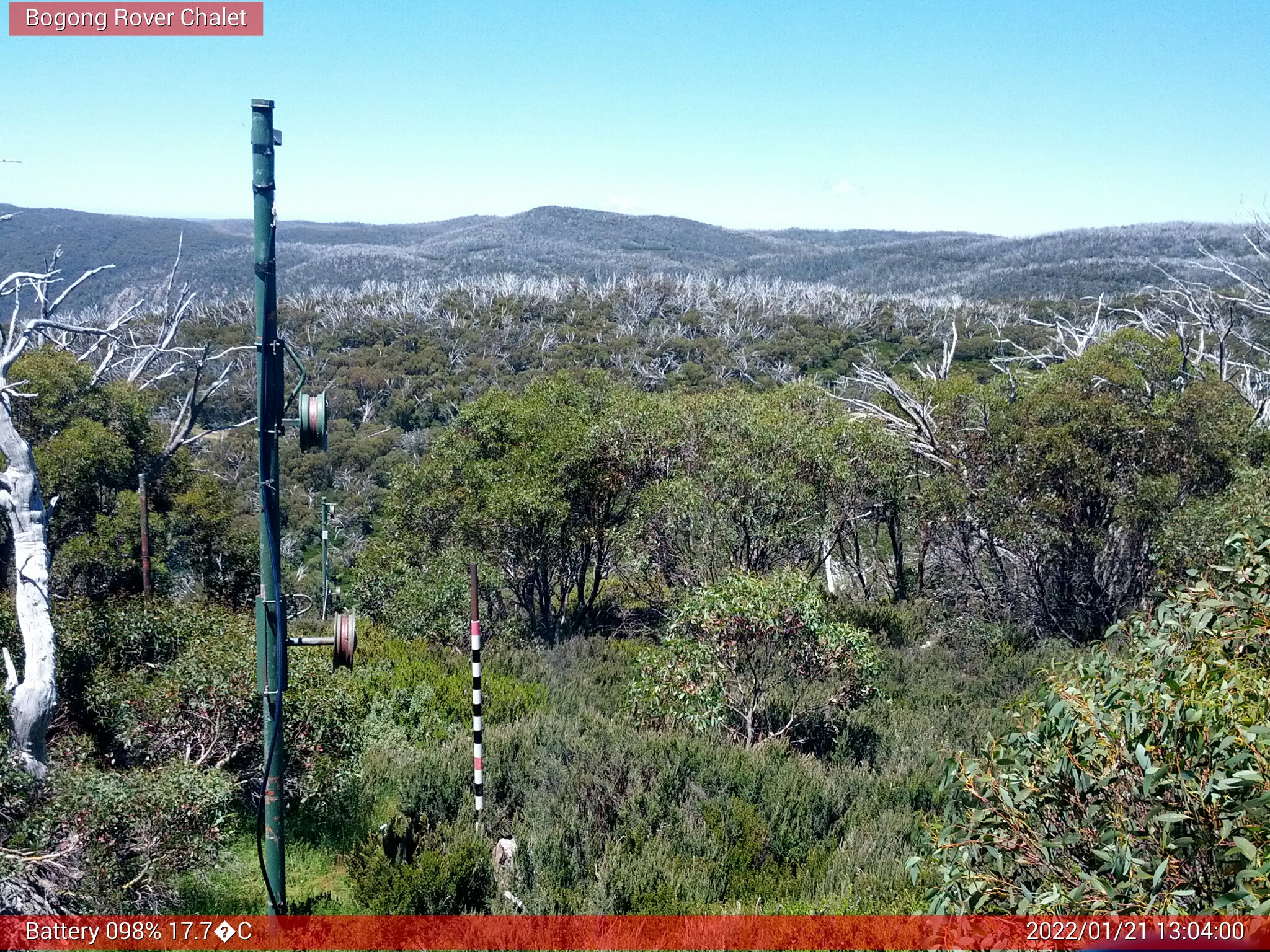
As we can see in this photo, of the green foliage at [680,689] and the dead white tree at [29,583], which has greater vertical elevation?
the dead white tree at [29,583]

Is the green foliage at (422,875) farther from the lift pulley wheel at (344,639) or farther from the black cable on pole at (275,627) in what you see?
the lift pulley wheel at (344,639)

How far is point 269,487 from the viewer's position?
450 centimetres

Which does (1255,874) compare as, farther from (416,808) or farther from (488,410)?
(488,410)

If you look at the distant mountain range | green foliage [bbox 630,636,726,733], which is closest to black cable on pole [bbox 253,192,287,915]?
green foliage [bbox 630,636,726,733]

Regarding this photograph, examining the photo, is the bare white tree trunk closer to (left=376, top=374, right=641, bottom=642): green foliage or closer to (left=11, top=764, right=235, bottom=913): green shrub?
(left=11, top=764, right=235, bottom=913): green shrub

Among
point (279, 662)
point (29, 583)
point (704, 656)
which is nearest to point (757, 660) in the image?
point (704, 656)

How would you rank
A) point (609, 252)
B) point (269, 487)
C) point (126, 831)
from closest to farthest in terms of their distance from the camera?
point (269, 487) → point (126, 831) → point (609, 252)

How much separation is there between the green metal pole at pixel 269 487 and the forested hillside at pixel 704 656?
1305mm

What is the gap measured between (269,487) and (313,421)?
416 millimetres

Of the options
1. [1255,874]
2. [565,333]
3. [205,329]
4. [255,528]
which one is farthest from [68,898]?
[565,333]

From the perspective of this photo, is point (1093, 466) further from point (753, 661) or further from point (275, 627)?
point (275, 627)

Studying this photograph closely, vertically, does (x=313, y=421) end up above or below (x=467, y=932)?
above

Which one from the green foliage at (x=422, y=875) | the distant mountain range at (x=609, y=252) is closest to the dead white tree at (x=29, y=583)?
A: the green foliage at (x=422, y=875)

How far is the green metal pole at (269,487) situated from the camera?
14.3 ft
